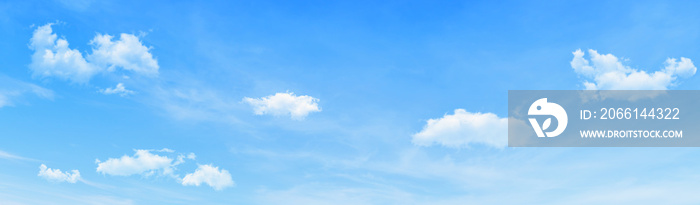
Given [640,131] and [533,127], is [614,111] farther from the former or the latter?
[533,127]

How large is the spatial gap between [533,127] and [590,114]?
629cm

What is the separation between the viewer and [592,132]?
A: 57656 mm

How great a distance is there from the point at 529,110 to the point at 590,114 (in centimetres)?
632

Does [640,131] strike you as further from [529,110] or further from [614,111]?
[529,110]

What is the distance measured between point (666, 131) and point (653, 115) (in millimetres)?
2095

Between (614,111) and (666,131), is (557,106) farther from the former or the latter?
(666,131)

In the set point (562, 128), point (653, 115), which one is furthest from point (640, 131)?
point (562, 128)

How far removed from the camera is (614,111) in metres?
56.7

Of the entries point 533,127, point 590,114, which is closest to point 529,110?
point 533,127

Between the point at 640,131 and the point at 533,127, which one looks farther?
the point at 533,127

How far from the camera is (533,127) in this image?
201 feet

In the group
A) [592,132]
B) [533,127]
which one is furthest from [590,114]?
[533,127]

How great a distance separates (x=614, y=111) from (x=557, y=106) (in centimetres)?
599

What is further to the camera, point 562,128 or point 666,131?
point 562,128
